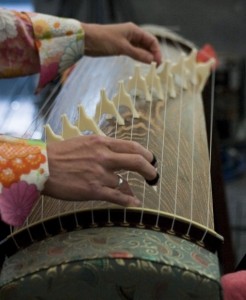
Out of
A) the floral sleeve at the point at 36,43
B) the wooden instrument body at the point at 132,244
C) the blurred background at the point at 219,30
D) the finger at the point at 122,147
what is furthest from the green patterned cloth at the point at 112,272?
the blurred background at the point at 219,30

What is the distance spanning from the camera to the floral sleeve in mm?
1338

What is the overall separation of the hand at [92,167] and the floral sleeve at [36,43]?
0.52 metres

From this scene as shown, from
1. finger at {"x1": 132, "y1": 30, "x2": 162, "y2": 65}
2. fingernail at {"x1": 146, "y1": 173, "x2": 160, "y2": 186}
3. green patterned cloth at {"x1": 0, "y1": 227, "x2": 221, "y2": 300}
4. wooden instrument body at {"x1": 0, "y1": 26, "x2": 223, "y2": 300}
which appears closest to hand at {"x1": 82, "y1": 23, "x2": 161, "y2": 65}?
finger at {"x1": 132, "y1": 30, "x2": 162, "y2": 65}

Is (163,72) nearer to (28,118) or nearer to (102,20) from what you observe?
(28,118)

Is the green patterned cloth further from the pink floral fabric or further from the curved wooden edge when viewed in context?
the pink floral fabric

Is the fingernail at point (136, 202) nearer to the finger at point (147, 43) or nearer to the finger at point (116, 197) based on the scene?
the finger at point (116, 197)

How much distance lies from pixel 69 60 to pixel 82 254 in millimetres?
714

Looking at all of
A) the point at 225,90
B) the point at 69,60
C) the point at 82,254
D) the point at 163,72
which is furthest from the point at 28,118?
the point at 225,90

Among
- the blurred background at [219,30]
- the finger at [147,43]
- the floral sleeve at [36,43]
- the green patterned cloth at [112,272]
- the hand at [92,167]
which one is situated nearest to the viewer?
the green patterned cloth at [112,272]

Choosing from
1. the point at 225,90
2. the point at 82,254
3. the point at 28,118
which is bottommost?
the point at 225,90

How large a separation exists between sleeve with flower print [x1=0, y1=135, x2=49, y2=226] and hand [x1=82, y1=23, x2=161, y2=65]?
1.97 ft

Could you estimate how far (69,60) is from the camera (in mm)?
1413

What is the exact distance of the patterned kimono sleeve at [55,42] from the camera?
136 centimetres

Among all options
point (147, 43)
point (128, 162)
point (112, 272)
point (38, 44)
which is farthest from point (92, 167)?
point (147, 43)
